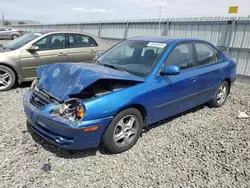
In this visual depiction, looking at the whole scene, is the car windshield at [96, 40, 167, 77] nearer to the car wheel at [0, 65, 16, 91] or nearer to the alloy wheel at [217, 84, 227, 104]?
the alloy wheel at [217, 84, 227, 104]

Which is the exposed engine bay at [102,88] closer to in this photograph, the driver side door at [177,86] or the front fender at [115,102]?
the front fender at [115,102]

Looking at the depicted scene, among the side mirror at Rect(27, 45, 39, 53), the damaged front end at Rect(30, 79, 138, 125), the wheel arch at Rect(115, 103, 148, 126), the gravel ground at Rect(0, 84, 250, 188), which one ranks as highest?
the side mirror at Rect(27, 45, 39, 53)

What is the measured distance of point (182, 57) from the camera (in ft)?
12.1

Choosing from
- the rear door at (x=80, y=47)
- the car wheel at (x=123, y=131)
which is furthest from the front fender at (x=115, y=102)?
the rear door at (x=80, y=47)

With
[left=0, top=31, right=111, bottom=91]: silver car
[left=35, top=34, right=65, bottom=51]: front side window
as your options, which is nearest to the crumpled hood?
[left=0, top=31, right=111, bottom=91]: silver car

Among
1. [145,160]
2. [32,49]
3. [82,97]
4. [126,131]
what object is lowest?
[145,160]

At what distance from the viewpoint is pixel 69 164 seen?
2684 mm

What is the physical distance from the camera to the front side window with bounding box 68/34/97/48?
20.4 ft

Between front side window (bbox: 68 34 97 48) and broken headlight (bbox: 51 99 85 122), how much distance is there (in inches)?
157

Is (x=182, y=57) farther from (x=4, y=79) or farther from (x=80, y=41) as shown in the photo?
(x=4, y=79)

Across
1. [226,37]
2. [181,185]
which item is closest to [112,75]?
[181,185]

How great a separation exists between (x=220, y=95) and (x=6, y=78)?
5.24 meters

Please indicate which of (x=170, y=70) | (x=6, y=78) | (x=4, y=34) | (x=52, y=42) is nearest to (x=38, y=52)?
(x=52, y=42)

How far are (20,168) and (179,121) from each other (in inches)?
109
